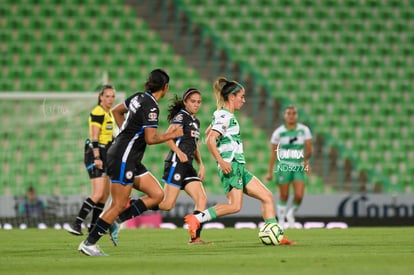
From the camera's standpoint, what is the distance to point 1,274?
8148mm

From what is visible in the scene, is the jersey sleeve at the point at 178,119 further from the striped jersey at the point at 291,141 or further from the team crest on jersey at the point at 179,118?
the striped jersey at the point at 291,141

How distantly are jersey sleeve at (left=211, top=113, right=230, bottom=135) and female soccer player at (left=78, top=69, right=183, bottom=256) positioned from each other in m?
1.23

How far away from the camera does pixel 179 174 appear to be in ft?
41.4

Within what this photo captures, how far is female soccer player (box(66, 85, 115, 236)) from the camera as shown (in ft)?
45.7

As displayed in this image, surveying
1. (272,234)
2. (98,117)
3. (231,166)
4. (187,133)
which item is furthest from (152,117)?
(98,117)

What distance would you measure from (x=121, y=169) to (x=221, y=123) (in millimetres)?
1822

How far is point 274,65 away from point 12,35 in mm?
6808

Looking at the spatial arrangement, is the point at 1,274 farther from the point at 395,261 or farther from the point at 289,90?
the point at 289,90

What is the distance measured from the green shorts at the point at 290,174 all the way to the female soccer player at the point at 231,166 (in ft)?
18.7

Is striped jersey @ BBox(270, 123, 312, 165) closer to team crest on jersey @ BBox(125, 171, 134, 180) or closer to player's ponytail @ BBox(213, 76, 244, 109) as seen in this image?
player's ponytail @ BBox(213, 76, 244, 109)

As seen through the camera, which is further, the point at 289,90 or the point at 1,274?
the point at 289,90

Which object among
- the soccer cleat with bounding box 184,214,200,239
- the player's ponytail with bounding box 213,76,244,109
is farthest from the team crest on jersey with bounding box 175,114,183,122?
the soccer cleat with bounding box 184,214,200,239

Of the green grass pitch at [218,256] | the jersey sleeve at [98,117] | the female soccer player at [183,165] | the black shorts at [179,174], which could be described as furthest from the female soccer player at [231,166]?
the jersey sleeve at [98,117]

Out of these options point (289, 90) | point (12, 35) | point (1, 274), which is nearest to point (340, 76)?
point (289, 90)
